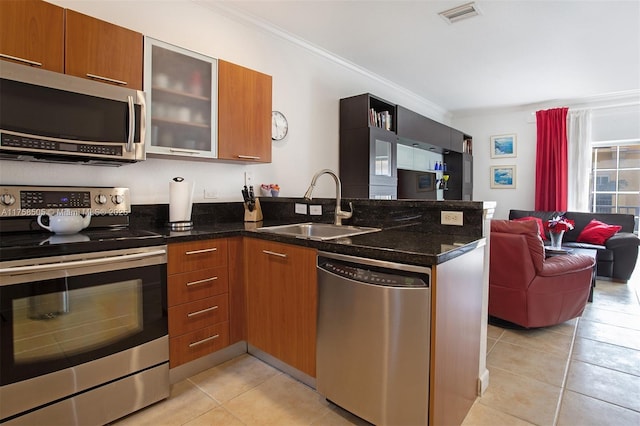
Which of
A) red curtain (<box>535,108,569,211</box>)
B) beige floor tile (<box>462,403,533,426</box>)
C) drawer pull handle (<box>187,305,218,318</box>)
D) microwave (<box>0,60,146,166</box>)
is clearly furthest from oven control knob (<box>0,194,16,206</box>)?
red curtain (<box>535,108,569,211</box>)

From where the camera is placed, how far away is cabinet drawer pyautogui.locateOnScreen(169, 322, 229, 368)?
6.40 ft

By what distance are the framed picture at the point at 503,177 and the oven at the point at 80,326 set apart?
625 centimetres

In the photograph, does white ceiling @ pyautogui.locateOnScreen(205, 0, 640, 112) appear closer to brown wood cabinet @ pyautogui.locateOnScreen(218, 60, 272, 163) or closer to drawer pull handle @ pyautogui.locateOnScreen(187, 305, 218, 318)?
brown wood cabinet @ pyautogui.locateOnScreen(218, 60, 272, 163)

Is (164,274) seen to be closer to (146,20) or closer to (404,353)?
(404,353)

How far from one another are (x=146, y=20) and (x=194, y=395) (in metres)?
2.51

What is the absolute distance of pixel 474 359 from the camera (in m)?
1.79

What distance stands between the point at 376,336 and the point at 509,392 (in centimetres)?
110

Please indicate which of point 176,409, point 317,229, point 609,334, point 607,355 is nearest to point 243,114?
point 317,229

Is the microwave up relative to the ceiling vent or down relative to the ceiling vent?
down

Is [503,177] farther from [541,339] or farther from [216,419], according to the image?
[216,419]

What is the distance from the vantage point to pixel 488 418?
1712 millimetres

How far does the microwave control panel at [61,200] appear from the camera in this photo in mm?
1792

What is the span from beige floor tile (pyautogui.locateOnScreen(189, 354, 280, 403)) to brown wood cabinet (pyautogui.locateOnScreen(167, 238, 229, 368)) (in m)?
0.15

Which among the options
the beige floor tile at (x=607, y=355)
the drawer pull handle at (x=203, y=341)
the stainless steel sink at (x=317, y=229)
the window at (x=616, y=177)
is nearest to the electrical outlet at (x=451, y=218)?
the stainless steel sink at (x=317, y=229)
